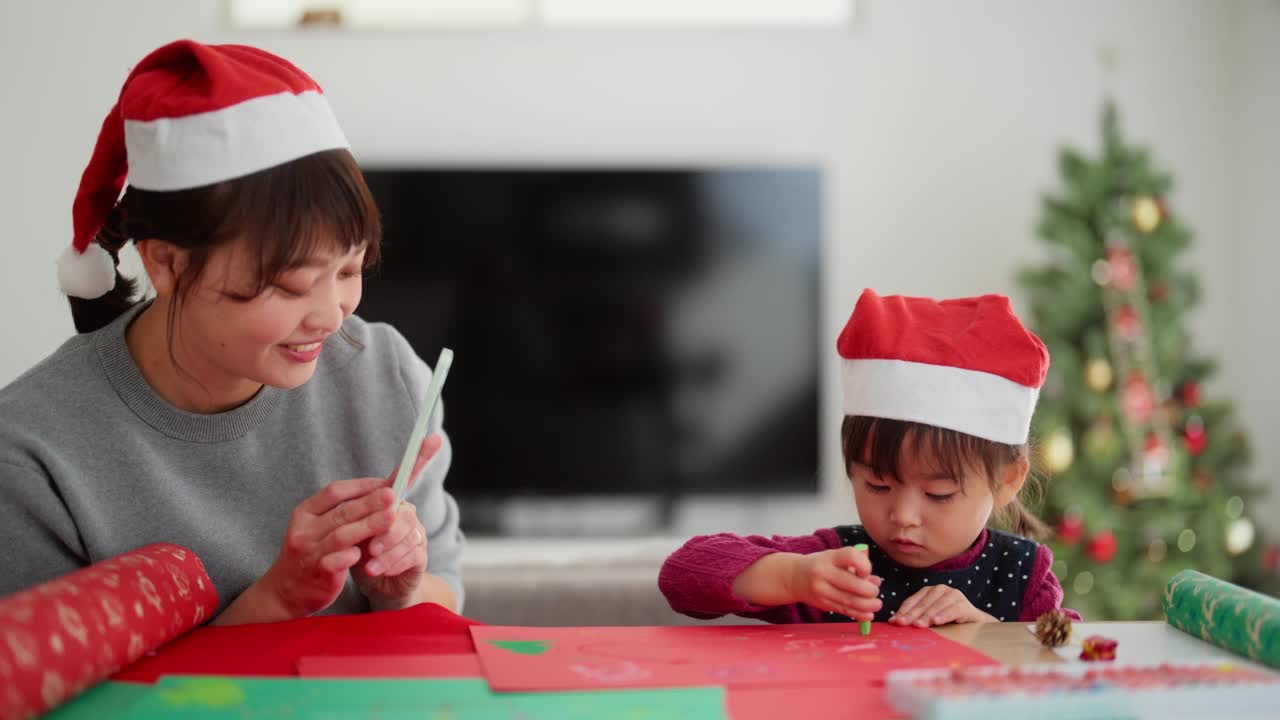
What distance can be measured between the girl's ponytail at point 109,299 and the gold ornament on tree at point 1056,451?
269 centimetres

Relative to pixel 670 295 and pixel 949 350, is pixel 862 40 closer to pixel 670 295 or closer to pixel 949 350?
pixel 670 295

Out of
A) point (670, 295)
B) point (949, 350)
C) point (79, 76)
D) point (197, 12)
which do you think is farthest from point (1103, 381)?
point (79, 76)

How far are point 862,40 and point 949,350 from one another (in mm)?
2887

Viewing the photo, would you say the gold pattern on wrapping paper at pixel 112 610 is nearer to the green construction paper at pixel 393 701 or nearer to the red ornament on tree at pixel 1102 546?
the green construction paper at pixel 393 701

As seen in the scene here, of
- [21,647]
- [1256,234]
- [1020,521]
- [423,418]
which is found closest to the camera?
[21,647]

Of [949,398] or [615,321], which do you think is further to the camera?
[615,321]

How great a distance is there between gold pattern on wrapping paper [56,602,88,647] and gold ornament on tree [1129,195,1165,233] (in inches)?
131

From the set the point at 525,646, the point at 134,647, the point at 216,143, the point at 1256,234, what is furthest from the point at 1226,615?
the point at 1256,234

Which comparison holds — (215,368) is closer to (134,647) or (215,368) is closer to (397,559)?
(397,559)

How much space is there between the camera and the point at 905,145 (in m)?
3.85

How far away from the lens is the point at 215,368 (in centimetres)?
120

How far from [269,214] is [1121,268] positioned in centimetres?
296

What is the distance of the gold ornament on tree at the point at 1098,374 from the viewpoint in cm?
332

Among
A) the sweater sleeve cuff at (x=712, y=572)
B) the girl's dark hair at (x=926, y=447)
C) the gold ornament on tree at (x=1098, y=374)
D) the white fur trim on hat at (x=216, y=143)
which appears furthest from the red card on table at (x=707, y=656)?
the gold ornament on tree at (x=1098, y=374)
